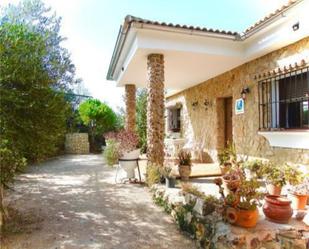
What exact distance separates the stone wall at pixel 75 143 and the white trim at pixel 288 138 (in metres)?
12.9

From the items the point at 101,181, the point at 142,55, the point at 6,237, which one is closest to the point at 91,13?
the point at 142,55

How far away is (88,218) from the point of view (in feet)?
16.0

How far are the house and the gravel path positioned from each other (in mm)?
1596

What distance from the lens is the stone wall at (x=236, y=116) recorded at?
6.45 meters

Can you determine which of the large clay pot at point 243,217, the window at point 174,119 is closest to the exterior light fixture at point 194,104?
the window at point 174,119

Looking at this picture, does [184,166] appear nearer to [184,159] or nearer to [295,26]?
[184,159]

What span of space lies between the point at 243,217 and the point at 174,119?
11613 mm

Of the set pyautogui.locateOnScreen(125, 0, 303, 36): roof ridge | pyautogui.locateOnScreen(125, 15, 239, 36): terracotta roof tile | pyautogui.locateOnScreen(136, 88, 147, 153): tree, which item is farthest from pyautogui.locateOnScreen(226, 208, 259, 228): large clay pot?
pyautogui.locateOnScreen(136, 88, 147, 153): tree

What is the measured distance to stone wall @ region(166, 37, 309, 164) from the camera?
21.2 feet

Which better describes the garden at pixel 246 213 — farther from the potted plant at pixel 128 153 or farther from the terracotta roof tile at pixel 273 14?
the terracotta roof tile at pixel 273 14

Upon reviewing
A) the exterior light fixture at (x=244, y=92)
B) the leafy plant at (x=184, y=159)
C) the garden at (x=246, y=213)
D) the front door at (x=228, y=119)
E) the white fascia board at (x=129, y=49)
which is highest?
the white fascia board at (x=129, y=49)

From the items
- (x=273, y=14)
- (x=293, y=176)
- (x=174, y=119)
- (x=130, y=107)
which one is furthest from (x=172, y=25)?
(x=174, y=119)

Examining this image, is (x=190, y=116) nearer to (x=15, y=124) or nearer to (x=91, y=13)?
(x=91, y=13)

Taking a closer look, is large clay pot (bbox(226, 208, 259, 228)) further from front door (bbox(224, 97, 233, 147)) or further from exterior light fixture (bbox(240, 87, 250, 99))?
front door (bbox(224, 97, 233, 147))
